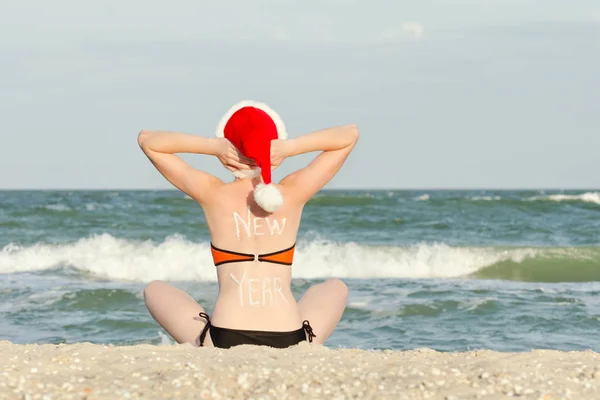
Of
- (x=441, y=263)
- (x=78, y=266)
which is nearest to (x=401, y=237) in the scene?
(x=441, y=263)

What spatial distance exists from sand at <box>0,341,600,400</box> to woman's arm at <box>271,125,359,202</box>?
0.84m

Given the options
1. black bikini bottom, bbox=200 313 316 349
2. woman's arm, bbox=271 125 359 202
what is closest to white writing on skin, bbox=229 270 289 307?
black bikini bottom, bbox=200 313 316 349

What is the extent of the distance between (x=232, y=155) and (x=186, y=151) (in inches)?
10.2

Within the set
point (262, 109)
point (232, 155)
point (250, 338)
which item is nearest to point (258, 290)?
point (250, 338)

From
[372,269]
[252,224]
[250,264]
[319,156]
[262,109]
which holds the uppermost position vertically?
[262,109]

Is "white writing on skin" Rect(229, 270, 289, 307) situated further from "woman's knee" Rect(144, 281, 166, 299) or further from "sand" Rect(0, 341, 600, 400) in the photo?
"woman's knee" Rect(144, 281, 166, 299)

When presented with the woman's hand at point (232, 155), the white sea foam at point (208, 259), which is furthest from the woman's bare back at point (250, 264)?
the white sea foam at point (208, 259)

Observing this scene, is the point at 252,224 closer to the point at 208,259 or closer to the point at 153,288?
the point at 153,288

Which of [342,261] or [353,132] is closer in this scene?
[353,132]

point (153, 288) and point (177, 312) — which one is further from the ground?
point (153, 288)

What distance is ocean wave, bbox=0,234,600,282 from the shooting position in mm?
14547

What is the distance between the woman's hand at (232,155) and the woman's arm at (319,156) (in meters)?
0.15

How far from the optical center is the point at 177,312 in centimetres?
461

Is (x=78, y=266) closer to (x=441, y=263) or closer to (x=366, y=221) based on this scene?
(x=441, y=263)
